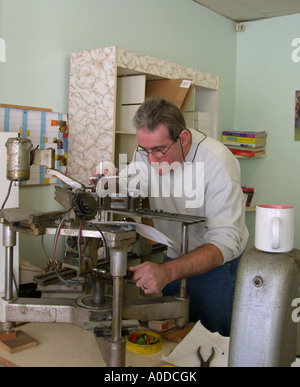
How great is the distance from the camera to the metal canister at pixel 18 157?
1.29 m

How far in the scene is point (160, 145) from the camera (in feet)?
5.84

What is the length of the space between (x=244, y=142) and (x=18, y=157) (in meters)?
2.98

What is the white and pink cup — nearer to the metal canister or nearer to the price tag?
the metal canister

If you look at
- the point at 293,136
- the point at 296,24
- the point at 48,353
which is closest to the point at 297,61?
the point at 296,24

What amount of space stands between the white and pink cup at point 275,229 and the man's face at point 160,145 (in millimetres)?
1067

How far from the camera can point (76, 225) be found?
4.00ft

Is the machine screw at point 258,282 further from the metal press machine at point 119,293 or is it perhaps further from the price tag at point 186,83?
the price tag at point 186,83

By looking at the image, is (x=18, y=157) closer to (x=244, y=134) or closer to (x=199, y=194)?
(x=199, y=194)

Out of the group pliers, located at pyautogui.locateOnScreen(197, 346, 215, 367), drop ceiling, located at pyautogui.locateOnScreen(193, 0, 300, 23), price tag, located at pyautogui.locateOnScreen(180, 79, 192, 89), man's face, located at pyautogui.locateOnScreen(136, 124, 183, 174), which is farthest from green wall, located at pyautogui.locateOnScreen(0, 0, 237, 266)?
pliers, located at pyautogui.locateOnScreen(197, 346, 215, 367)

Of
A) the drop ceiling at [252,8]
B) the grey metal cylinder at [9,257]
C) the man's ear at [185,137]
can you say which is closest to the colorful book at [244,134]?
the drop ceiling at [252,8]

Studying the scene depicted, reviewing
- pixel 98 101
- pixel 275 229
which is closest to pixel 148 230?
pixel 275 229

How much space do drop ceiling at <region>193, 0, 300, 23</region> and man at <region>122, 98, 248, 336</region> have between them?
2180 millimetres

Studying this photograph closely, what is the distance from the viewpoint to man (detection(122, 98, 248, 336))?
5.50ft

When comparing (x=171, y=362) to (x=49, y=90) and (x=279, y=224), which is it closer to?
(x=279, y=224)
